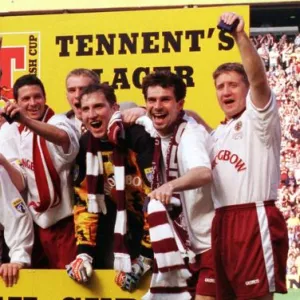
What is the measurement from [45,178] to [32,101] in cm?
38

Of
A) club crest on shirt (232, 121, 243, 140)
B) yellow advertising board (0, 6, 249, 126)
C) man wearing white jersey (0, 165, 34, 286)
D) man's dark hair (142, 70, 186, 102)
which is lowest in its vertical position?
man wearing white jersey (0, 165, 34, 286)

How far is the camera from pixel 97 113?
4.14 m

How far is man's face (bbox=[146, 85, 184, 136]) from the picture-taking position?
4.00 metres

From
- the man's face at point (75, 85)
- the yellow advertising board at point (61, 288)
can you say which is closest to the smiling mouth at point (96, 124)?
the man's face at point (75, 85)

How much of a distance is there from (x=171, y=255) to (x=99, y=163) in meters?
0.65

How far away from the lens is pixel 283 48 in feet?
38.5

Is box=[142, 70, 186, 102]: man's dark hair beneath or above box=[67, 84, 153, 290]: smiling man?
above

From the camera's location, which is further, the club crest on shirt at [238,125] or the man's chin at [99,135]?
the man's chin at [99,135]

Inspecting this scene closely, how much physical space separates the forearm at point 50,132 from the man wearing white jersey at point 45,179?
50 millimetres

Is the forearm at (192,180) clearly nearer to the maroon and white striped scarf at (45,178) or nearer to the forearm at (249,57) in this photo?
the forearm at (249,57)

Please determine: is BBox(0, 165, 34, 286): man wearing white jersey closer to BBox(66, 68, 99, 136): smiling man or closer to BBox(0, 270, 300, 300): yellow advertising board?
BBox(0, 270, 300, 300): yellow advertising board

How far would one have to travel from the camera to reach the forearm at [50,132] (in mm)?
4098

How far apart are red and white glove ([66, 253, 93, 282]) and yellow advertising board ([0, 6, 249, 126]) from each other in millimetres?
1846

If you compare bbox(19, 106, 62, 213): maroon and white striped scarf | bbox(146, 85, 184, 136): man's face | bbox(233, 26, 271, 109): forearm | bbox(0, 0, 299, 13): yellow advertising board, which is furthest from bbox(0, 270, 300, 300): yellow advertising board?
bbox(0, 0, 299, 13): yellow advertising board
